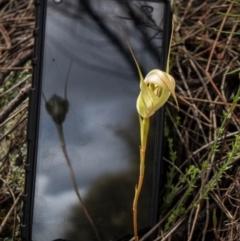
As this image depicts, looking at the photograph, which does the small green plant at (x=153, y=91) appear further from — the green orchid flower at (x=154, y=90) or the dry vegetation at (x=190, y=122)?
the dry vegetation at (x=190, y=122)

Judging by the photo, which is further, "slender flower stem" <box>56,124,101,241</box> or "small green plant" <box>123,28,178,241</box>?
"slender flower stem" <box>56,124,101,241</box>

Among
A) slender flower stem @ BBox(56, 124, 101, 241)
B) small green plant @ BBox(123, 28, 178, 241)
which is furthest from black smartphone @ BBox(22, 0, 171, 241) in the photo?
small green plant @ BBox(123, 28, 178, 241)

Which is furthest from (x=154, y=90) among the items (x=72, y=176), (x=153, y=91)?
(x=72, y=176)

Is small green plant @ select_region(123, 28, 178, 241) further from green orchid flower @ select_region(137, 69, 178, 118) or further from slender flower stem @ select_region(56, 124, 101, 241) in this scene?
slender flower stem @ select_region(56, 124, 101, 241)

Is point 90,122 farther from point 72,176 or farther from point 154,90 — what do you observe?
point 154,90

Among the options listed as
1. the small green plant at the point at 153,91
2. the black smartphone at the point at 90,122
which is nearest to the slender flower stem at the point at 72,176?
the black smartphone at the point at 90,122

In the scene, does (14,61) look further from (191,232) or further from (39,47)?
(191,232)
